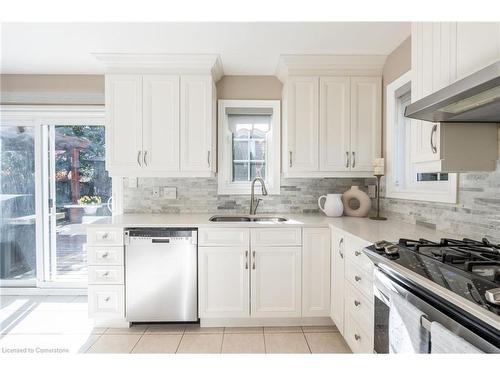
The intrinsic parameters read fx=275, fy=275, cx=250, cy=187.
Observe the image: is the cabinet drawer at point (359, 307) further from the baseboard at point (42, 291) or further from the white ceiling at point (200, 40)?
the baseboard at point (42, 291)

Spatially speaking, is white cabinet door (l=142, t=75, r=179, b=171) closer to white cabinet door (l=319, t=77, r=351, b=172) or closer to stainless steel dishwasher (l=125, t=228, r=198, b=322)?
stainless steel dishwasher (l=125, t=228, r=198, b=322)

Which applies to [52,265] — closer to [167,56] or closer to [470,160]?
[167,56]

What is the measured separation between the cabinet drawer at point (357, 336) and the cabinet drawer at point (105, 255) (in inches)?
70.8

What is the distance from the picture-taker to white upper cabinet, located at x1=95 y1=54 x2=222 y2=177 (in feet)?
8.24

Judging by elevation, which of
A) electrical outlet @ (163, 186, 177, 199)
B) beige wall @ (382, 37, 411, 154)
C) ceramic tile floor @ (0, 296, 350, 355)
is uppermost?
beige wall @ (382, 37, 411, 154)

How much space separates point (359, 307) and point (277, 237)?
0.80 meters

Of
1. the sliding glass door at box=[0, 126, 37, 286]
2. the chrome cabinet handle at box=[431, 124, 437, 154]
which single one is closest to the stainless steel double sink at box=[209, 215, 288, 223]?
the chrome cabinet handle at box=[431, 124, 437, 154]

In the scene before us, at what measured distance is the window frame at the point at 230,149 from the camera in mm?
2865

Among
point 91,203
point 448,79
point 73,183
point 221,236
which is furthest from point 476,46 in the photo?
point 73,183

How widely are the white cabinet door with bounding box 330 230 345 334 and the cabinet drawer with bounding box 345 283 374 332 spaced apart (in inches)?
4.9

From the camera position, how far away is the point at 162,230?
2236 millimetres

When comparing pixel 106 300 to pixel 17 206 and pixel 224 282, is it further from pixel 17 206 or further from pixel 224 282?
pixel 17 206

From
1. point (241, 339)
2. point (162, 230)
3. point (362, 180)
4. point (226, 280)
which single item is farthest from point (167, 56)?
point (241, 339)

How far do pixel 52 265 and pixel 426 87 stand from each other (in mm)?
3762
